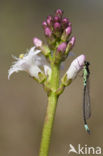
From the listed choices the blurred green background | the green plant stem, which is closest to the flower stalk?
Result: the green plant stem

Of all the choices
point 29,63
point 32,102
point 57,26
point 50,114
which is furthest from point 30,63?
point 32,102

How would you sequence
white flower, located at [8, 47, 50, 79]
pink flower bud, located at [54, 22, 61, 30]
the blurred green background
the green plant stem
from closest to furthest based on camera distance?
the green plant stem
pink flower bud, located at [54, 22, 61, 30]
white flower, located at [8, 47, 50, 79]
the blurred green background

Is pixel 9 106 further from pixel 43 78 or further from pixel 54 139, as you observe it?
pixel 43 78

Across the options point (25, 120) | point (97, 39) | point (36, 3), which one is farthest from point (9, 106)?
point (36, 3)

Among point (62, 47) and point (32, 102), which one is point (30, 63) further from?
point (32, 102)

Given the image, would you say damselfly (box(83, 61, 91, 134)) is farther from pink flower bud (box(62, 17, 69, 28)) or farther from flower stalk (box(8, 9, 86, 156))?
pink flower bud (box(62, 17, 69, 28))
